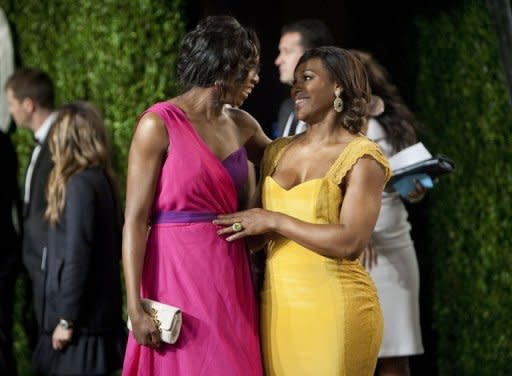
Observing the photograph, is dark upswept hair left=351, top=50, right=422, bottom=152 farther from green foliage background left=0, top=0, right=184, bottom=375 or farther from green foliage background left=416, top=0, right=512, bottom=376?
green foliage background left=0, top=0, right=184, bottom=375

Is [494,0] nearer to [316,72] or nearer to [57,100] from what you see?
[316,72]

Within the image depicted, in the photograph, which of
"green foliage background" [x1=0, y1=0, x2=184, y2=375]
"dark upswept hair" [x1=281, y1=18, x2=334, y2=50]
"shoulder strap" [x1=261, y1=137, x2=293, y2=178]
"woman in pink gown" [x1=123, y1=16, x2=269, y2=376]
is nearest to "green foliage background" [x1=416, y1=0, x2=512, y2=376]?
"dark upswept hair" [x1=281, y1=18, x2=334, y2=50]

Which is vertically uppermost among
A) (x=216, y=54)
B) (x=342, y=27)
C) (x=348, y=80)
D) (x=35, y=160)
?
(x=342, y=27)

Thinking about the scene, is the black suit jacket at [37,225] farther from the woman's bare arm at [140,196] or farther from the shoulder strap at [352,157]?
the shoulder strap at [352,157]

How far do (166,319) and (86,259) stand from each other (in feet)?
6.77

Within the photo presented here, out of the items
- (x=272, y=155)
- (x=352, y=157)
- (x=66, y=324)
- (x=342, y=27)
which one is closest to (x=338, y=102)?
(x=352, y=157)

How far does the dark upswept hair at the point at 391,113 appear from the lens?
5.47 meters

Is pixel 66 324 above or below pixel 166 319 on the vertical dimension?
below

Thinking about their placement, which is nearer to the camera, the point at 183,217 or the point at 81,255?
the point at 183,217

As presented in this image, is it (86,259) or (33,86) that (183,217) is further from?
(33,86)

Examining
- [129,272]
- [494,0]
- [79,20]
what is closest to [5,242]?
[79,20]

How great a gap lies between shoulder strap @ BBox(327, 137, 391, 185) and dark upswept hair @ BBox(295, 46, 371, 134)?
111 millimetres

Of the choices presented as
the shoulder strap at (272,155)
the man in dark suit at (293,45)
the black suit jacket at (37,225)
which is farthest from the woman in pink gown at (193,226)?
the black suit jacket at (37,225)

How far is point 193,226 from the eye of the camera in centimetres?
366
